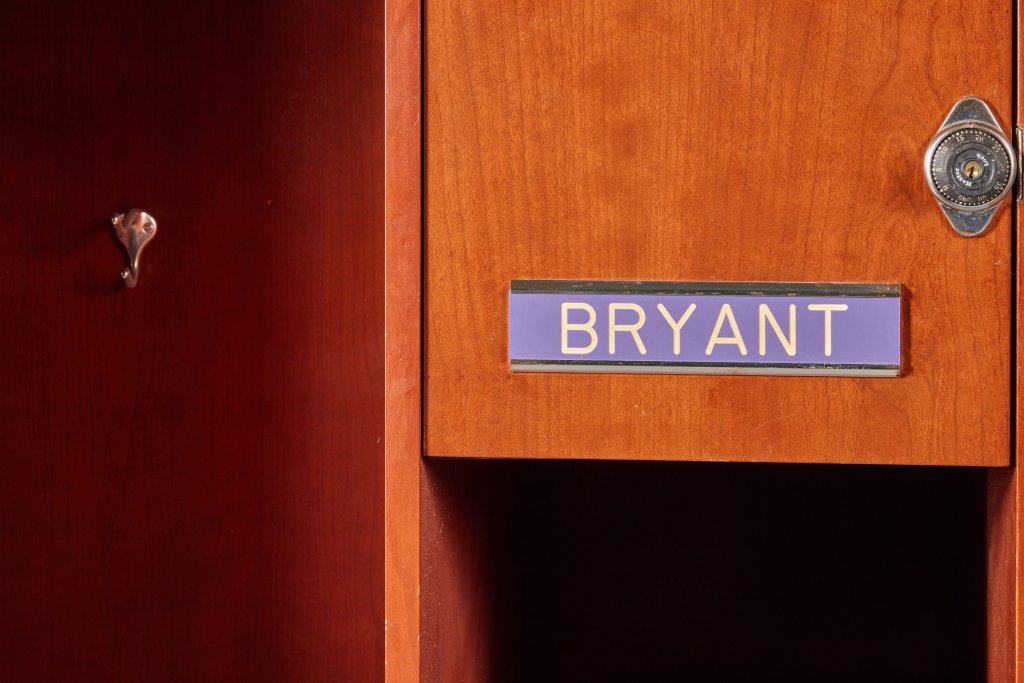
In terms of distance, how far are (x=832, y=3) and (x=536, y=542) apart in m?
0.55

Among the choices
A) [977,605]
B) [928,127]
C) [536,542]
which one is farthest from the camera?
[536,542]

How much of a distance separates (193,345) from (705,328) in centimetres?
95

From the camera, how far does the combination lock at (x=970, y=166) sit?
38 cm

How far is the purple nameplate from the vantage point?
39cm

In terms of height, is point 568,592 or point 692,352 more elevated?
point 692,352

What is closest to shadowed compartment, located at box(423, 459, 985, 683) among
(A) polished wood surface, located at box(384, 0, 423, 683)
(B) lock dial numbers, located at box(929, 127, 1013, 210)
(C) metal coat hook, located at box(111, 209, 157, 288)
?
(A) polished wood surface, located at box(384, 0, 423, 683)

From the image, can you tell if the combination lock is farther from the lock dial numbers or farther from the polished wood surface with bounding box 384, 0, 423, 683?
the polished wood surface with bounding box 384, 0, 423, 683

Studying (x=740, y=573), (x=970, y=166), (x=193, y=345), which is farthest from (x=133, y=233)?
(x=970, y=166)

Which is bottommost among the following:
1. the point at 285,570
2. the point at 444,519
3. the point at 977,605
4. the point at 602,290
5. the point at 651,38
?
the point at 285,570

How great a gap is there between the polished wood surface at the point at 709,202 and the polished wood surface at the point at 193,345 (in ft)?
2.67

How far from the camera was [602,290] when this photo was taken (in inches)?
15.6

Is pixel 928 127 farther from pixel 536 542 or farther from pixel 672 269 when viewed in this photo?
pixel 536 542

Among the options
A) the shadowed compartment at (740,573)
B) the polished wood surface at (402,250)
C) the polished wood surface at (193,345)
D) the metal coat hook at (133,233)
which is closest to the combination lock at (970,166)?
the polished wood surface at (402,250)

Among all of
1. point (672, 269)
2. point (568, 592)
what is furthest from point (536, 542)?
point (672, 269)
